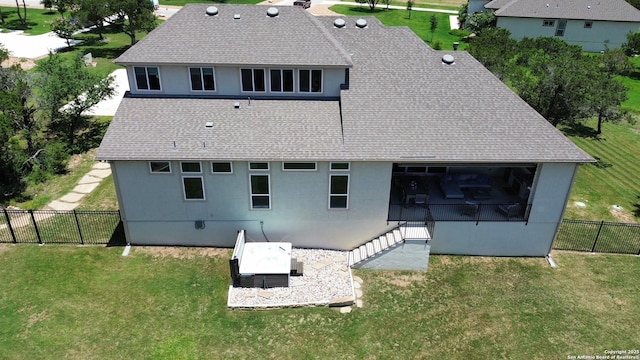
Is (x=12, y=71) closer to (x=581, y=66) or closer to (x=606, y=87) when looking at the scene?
(x=581, y=66)

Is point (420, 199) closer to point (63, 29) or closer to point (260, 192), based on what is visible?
point (260, 192)

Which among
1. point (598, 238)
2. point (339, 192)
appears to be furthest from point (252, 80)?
point (598, 238)

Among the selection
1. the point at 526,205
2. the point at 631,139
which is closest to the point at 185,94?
the point at 526,205

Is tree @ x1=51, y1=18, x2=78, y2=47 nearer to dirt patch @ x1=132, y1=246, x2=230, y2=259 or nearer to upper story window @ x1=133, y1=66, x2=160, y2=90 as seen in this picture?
upper story window @ x1=133, y1=66, x2=160, y2=90

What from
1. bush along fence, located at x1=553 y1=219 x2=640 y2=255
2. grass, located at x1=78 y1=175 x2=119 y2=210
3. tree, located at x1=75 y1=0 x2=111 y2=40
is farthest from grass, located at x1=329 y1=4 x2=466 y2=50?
grass, located at x1=78 y1=175 x2=119 y2=210

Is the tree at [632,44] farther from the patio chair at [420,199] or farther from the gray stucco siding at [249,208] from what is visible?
the gray stucco siding at [249,208]
